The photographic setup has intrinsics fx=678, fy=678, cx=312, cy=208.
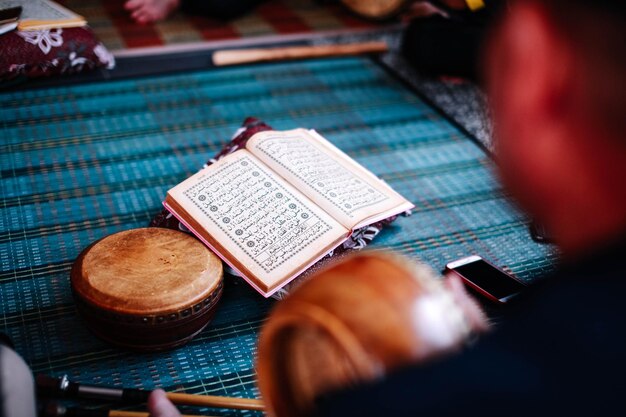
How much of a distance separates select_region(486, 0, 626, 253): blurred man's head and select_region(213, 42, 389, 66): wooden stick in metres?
1.80

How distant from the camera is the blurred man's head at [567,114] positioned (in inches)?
24.0

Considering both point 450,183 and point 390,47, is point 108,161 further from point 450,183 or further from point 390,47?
point 390,47

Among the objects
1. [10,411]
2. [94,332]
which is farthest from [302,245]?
[10,411]

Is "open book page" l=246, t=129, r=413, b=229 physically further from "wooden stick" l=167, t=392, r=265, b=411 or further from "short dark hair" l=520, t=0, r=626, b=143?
"short dark hair" l=520, t=0, r=626, b=143

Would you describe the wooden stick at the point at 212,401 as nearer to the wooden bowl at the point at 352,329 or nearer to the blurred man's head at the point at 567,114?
the wooden bowl at the point at 352,329

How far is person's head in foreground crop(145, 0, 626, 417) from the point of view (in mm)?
555

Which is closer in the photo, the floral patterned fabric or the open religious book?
the open religious book

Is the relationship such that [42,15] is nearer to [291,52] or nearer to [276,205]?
[291,52]

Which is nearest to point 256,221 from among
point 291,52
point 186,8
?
point 291,52

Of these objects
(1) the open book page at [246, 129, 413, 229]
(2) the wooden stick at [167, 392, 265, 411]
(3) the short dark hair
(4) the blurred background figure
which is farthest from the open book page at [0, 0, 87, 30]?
(3) the short dark hair

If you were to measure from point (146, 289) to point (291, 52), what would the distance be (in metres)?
1.51

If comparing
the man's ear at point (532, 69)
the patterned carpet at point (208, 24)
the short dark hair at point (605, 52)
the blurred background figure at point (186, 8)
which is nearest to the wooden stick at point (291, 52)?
the patterned carpet at point (208, 24)

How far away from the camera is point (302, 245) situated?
54.7 inches

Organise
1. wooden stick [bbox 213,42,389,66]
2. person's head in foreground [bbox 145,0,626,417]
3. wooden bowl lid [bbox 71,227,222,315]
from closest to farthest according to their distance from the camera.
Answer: person's head in foreground [bbox 145,0,626,417], wooden bowl lid [bbox 71,227,222,315], wooden stick [bbox 213,42,389,66]
